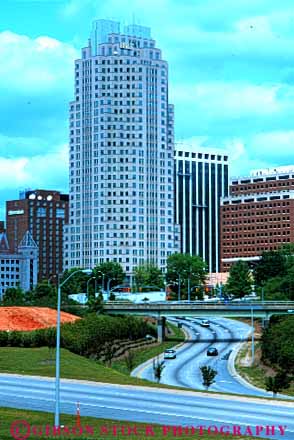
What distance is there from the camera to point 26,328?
13138 cm

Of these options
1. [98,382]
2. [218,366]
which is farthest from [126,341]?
[98,382]

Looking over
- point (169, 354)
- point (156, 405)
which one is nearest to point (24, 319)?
point (169, 354)

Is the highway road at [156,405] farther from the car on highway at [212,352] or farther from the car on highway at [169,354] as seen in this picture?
the car on highway at [212,352]

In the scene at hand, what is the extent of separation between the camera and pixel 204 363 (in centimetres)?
14025

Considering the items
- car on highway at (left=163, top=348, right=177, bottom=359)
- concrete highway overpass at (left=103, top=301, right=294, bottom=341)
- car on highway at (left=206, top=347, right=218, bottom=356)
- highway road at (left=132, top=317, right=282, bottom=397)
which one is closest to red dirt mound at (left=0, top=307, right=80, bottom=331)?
highway road at (left=132, top=317, right=282, bottom=397)

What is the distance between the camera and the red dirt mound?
5167 inches

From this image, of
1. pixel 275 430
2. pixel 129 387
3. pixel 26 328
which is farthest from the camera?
pixel 26 328

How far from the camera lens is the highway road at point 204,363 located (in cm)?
11119

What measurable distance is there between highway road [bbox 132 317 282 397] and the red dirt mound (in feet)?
50.2

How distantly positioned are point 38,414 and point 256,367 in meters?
79.7

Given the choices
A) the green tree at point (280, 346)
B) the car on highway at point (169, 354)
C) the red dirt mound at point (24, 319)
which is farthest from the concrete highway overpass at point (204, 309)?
the red dirt mound at point (24, 319)

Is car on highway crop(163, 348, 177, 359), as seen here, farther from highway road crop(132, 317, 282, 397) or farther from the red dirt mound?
the red dirt mound

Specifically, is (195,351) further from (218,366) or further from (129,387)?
(129,387)

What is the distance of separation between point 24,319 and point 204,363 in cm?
2729
